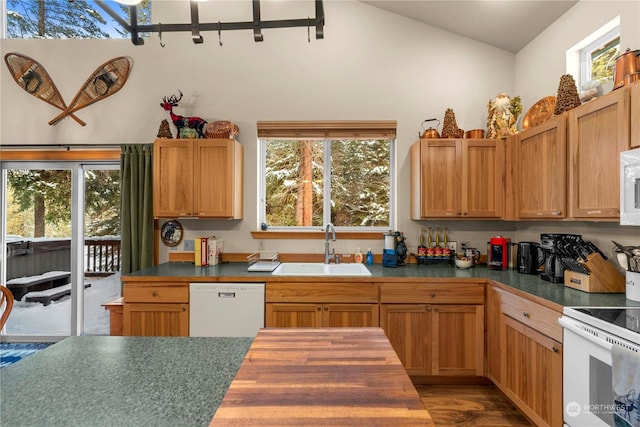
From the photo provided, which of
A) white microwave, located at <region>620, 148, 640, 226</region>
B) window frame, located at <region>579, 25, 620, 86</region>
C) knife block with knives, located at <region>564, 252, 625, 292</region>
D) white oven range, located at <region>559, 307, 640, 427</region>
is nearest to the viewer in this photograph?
white oven range, located at <region>559, 307, 640, 427</region>

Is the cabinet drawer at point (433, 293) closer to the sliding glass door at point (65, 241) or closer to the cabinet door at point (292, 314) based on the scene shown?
the cabinet door at point (292, 314)

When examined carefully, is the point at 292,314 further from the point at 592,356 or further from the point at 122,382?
the point at 592,356

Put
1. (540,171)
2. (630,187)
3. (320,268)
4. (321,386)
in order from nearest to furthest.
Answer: (321,386) → (630,187) → (540,171) → (320,268)

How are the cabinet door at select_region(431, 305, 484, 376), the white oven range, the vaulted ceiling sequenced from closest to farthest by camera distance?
the white oven range, the cabinet door at select_region(431, 305, 484, 376), the vaulted ceiling

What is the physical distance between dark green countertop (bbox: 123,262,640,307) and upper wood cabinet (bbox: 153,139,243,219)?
0.53m

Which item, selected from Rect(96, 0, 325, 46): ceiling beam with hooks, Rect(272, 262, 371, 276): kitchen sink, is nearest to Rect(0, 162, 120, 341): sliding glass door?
Rect(272, 262, 371, 276): kitchen sink

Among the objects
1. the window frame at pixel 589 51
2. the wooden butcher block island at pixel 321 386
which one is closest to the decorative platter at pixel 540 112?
the window frame at pixel 589 51

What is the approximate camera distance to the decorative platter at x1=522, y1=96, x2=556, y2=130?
255cm

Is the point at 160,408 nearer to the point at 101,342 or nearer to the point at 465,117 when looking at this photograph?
the point at 101,342

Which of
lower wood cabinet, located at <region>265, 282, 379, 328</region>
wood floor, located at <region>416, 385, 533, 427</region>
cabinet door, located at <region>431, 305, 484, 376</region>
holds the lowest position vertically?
wood floor, located at <region>416, 385, 533, 427</region>

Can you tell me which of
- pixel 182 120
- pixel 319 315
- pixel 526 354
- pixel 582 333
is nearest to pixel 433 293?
pixel 526 354

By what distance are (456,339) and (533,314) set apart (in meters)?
0.71

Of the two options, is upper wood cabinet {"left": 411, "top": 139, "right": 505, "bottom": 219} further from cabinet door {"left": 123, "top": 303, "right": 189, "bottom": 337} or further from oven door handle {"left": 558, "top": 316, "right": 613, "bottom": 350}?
cabinet door {"left": 123, "top": 303, "right": 189, "bottom": 337}

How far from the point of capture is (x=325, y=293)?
2.42 metres
